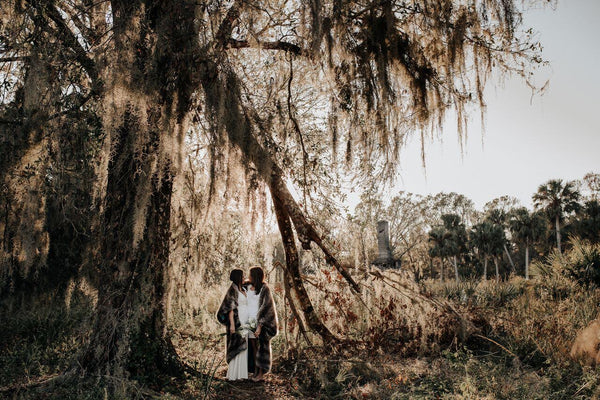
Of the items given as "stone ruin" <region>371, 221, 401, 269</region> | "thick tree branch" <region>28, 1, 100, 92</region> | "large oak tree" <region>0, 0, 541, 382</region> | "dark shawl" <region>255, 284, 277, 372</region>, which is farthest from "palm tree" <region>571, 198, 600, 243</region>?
"thick tree branch" <region>28, 1, 100, 92</region>

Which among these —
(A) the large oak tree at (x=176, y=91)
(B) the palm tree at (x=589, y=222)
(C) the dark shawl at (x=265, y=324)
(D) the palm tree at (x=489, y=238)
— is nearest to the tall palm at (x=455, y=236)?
(D) the palm tree at (x=489, y=238)

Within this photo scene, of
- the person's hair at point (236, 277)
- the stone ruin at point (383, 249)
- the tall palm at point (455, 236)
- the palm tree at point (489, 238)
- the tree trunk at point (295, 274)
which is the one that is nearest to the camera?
the person's hair at point (236, 277)

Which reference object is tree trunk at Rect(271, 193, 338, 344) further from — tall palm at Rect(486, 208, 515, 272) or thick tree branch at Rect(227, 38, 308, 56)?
tall palm at Rect(486, 208, 515, 272)

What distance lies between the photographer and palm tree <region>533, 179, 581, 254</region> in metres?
29.8

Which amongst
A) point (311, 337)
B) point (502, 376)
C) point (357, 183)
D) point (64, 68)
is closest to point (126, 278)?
point (64, 68)

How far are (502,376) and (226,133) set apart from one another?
3972mm

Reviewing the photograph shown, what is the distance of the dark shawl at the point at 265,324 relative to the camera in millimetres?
4879

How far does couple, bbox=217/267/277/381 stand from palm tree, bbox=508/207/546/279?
32104 millimetres

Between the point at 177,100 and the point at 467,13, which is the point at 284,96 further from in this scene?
the point at 467,13

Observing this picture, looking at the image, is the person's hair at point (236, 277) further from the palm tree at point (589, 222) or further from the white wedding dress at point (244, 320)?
the palm tree at point (589, 222)

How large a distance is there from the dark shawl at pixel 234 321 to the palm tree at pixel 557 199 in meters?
31.1

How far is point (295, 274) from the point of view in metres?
5.33

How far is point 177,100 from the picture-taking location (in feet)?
13.6

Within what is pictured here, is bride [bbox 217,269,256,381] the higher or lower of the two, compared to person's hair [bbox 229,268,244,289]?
lower
